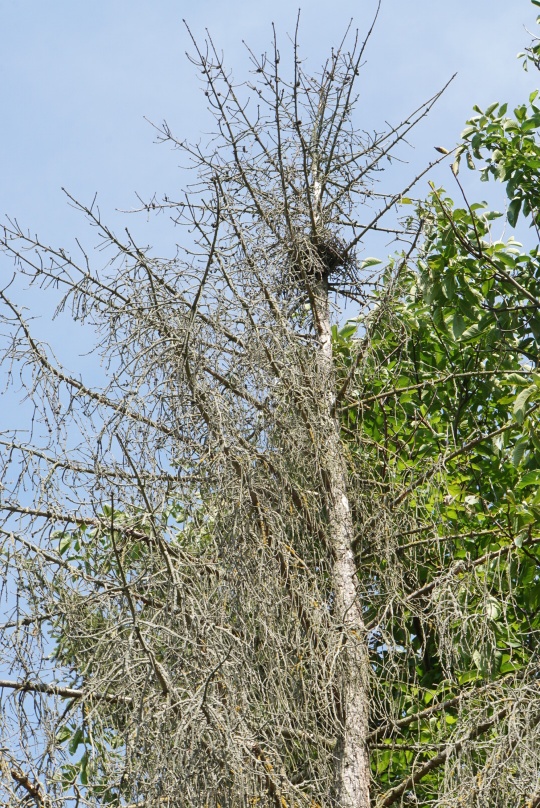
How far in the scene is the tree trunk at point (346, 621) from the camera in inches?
192

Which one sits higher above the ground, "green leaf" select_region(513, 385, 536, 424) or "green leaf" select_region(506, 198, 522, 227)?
"green leaf" select_region(506, 198, 522, 227)

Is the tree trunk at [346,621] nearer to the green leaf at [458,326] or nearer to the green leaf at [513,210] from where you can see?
the green leaf at [458,326]

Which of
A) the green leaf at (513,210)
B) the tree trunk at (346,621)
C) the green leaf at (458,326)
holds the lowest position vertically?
the tree trunk at (346,621)

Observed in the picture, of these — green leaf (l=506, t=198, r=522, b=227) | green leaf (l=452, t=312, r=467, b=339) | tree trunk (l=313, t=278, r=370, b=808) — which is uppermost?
green leaf (l=506, t=198, r=522, b=227)

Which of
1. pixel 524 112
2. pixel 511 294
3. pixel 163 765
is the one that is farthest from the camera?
pixel 524 112

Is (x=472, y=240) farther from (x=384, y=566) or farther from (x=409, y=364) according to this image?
(x=384, y=566)

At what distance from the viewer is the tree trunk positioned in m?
4.88

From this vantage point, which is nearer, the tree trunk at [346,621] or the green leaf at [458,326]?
the tree trunk at [346,621]

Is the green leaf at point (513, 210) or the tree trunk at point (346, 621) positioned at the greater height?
the green leaf at point (513, 210)

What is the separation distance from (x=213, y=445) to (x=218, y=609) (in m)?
0.77

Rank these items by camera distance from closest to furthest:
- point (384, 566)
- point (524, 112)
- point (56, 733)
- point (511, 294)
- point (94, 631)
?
1. point (56, 733)
2. point (94, 631)
3. point (384, 566)
4. point (511, 294)
5. point (524, 112)

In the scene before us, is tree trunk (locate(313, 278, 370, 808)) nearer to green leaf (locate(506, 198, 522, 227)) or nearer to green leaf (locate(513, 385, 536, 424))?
green leaf (locate(513, 385, 536, 424))

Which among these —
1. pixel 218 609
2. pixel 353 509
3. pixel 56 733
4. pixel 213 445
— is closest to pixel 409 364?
pixel 353 509

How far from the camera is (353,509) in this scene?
581 cm
